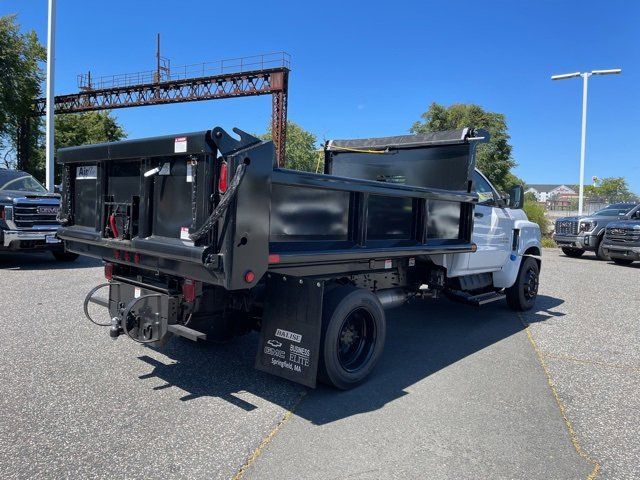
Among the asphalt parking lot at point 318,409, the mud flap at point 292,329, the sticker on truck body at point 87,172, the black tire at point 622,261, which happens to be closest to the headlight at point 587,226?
the black tire at point 622,261

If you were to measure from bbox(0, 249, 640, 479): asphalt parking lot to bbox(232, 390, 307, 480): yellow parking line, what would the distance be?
12 mm

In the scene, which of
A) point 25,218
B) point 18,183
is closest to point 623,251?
point 25,218

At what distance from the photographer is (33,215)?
1005cm

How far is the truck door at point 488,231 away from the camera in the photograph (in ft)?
20.6

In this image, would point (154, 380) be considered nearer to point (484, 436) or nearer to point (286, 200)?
point (286, 200)

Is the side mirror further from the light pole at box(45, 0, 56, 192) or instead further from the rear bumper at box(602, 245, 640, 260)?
the light pole at box(45, 0, 56, 192)

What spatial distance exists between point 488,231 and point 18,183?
1005cm

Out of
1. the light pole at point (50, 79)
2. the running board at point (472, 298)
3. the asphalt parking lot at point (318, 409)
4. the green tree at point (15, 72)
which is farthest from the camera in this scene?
the green tree at point (15, 72)

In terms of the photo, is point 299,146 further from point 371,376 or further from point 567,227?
point 371,376

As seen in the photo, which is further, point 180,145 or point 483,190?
point 483,190

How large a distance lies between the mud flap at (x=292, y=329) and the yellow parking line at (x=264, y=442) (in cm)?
24

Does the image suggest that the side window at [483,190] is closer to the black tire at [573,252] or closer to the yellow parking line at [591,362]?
the yellow parking line at [591,362]

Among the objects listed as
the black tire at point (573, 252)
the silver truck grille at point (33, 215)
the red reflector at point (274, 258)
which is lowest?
the black tire at point (573, 252)

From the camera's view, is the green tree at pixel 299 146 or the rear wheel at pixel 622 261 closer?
the rear wheel at pixel 622 261
